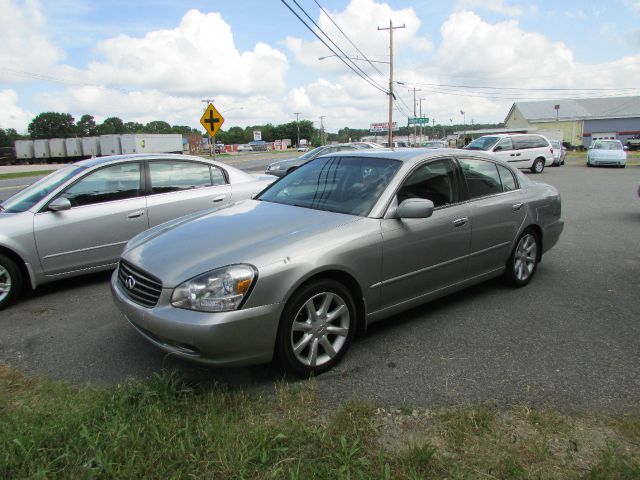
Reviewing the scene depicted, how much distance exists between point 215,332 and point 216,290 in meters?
0.25

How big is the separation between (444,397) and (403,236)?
1.27 m

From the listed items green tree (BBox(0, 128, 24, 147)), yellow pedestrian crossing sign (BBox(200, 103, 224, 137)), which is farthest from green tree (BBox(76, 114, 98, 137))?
yellow pedestrian crossing sign (BBox(200, 103, 224, 137))

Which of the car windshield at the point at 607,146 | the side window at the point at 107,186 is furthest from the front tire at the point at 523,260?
the car windshield at the point at 607,146

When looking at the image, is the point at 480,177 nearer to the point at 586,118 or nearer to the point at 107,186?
the point at 107,186

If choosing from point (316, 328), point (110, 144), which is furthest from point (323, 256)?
point (110, 144)

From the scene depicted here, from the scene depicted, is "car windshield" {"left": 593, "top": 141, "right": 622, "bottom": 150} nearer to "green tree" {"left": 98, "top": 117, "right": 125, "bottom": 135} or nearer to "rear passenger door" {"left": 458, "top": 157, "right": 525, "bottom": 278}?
"rear passenger door" {"left": 458, "top": 157, "right": 525, "bottom": 278}

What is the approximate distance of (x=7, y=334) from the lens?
4.24 m

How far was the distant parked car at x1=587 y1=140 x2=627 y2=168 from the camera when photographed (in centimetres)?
2577

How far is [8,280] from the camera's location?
4.83 meters

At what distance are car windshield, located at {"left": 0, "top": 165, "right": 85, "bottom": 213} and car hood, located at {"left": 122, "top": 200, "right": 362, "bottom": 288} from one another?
6.52 ft

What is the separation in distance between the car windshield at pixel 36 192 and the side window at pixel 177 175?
823mm

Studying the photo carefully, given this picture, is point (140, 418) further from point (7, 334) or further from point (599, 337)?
point (599, 337)

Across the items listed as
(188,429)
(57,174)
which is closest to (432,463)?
(188,429)

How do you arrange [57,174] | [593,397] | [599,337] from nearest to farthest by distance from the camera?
1. [593,397]
2. [599,337]
3. [57,174]
